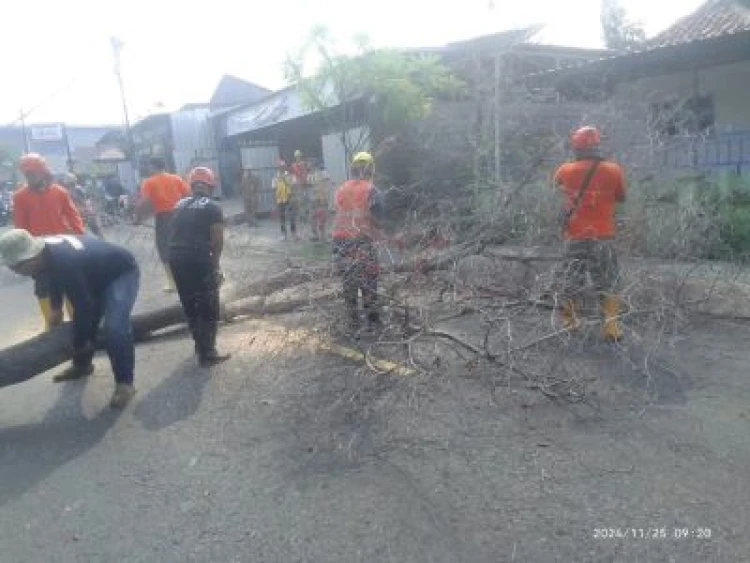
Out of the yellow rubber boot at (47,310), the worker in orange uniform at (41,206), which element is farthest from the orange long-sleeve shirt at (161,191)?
the yellow rubber boot at (47,310)

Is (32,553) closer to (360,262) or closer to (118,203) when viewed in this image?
(360,262)

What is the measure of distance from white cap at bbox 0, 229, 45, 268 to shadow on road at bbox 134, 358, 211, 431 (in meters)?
1.29

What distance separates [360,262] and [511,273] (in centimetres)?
141

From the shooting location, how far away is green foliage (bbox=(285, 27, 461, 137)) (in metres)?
13.5

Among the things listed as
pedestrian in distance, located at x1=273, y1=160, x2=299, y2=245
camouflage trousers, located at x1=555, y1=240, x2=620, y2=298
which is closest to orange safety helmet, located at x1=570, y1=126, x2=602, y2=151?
camouflage trousers, located at x1=555, y1=240, x2=620, y2=298

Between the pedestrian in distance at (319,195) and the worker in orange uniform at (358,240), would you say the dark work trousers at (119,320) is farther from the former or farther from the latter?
the pedestrian in distance at (319,195)

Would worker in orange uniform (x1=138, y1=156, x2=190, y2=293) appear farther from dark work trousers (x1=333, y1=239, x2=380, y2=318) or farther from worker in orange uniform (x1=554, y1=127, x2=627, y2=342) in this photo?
worker in orange uniform (x1=554, y1=127, x2=627, y2=342)

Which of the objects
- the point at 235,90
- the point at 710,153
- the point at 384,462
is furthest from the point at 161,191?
the point at 235,90

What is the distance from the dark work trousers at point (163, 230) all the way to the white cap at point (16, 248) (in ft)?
9.41

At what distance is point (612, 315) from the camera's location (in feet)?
16.6

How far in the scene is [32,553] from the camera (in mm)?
3141

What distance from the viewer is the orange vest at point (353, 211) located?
217 inches

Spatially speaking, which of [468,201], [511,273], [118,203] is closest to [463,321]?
[511,273]

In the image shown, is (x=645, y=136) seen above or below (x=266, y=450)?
above
